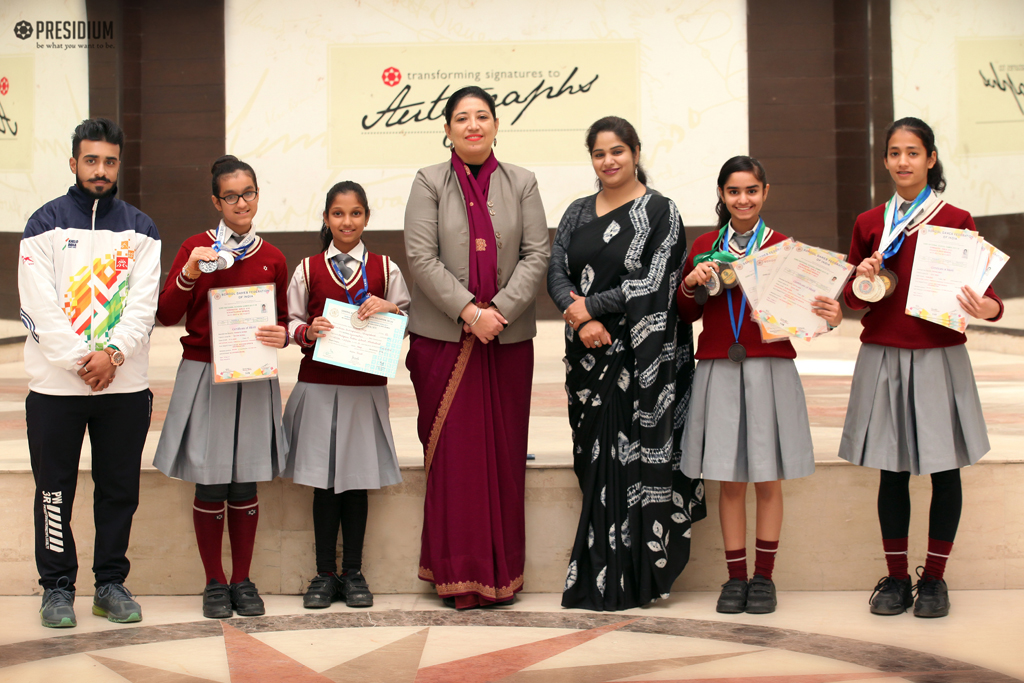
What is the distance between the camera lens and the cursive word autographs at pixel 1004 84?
295 inches

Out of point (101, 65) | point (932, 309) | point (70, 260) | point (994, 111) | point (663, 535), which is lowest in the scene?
point (663, 535)

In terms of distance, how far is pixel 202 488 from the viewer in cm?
271

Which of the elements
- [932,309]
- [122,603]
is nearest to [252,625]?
[122,603]

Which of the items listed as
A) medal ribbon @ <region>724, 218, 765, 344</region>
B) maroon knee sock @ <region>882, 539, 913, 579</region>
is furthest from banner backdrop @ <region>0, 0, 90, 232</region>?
maroon knee sock @ <region>882, 539, 913, 579</region>

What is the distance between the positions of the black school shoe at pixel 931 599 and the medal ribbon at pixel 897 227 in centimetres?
94

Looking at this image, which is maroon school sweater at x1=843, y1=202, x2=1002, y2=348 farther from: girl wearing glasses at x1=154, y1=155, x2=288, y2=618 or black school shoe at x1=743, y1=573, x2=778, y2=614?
girl wearing glasses at x1=154, y1=155, x2=288, y2=618

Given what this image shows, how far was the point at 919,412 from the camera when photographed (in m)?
2.57

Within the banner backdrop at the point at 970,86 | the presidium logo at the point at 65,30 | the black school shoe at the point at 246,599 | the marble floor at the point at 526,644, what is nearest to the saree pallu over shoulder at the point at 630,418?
the marble floor at the point at 526,644

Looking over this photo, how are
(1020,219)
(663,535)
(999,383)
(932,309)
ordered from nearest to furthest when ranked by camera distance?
(932,309)
(663,535)
(999,383)
(1020,219)

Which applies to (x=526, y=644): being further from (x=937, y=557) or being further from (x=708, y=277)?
(x=937, y=557)

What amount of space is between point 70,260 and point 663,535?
6.04ft

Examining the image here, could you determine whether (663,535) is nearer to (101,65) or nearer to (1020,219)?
(1020,219)

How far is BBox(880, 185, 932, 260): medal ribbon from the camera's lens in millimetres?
2610

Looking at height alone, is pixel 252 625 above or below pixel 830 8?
below
